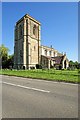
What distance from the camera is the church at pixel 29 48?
72.1 meters

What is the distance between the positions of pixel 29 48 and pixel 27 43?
2159 mm

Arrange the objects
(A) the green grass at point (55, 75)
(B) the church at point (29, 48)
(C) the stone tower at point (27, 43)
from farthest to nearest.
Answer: (B) the church at point (29, 48) → (C) the stone tower at point (27, 43) → (A) the green grass at point (55, 75)

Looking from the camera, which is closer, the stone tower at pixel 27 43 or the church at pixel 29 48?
the stone tower at pixel 27 43

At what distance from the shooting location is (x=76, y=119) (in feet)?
18.6

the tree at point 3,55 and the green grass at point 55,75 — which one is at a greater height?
the tree at point 3,55

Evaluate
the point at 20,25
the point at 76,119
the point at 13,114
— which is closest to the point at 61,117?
the point at 76,119

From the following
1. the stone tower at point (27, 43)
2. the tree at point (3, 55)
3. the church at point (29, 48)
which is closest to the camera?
the stone tower at point (27, 43)

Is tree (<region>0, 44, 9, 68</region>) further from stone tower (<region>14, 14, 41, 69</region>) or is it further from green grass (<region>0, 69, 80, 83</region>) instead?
green grass (<region>0, 69, 80, 83</region>)

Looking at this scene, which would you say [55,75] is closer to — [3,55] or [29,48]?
[29,48]

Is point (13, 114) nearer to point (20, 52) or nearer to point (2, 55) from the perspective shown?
point (20, 52)

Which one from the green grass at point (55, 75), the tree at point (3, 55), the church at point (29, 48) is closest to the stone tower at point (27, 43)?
the church at point (29, 48)

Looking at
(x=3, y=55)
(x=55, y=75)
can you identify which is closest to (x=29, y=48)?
(x=3, y=55)

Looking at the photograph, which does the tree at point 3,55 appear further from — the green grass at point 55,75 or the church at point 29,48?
the green grass at point 55,75

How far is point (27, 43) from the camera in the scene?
2864 inches
